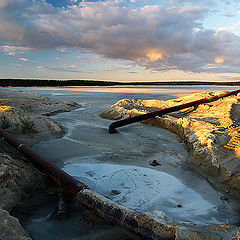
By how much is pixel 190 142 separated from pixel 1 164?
151 inches

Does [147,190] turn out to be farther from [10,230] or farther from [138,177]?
[10,230]

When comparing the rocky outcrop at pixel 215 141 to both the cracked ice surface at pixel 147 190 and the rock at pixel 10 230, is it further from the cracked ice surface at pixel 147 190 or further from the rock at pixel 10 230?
the rock at pixel 10 230

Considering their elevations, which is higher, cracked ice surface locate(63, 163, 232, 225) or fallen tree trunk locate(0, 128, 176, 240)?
fallen tree trunk locate(0, 128, 176, 240)

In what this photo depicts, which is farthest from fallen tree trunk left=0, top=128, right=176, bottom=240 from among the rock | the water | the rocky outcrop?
the rocky outcrop

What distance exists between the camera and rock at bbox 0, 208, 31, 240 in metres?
1.49

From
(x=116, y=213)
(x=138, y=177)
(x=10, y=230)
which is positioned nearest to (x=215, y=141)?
(x=138, y=177)

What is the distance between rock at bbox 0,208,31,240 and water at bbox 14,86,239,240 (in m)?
0.27

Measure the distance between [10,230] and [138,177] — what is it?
2.00 m

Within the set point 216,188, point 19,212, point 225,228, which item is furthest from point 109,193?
point 216,188

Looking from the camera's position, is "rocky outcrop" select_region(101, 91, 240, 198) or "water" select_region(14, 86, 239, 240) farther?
"rocky outcrop" select_region(101, 91, 240, 198)

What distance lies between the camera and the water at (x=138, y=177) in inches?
86.2

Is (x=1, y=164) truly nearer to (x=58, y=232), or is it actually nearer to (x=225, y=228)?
(x=58, y=232)

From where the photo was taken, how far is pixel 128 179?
3.03 metres

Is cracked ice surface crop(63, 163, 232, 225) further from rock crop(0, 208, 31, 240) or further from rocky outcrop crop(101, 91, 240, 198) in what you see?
rock crop(0, 208, 31, 240)
